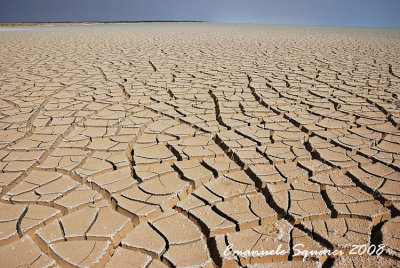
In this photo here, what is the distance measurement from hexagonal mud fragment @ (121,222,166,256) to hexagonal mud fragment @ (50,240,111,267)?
0.10 m

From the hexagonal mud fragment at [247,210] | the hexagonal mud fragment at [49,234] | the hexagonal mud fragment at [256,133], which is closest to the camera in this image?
the hexagonal mud fragment at [49,234]

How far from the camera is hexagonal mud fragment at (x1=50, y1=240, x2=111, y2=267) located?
1169 mm

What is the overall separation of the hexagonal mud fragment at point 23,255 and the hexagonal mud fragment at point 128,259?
9.6 inches

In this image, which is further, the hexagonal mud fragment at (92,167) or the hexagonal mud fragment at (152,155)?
Answer: the hexagonal mud fragment at (152,155)

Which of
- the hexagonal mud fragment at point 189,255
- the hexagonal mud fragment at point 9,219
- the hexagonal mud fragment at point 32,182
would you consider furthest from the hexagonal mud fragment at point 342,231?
the hexagonal mud fragment at point 32,182

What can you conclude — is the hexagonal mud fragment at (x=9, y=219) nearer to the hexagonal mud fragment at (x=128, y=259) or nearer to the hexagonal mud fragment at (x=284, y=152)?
the hexagonal mud fragment at (x=128, y=259)

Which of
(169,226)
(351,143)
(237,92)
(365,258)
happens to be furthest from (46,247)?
(237,92)

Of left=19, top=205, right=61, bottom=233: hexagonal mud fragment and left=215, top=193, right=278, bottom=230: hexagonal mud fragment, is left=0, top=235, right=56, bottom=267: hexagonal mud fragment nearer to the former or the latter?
left=19, top=205, right=61, bottom=233: hexagonal mud fragment

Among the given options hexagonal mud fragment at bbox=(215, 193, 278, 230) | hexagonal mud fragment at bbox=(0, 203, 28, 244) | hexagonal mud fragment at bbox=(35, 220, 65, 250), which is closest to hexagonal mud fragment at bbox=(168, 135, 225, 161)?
hexagonal mud fragment at bbox=(215, 193, 278, 230)

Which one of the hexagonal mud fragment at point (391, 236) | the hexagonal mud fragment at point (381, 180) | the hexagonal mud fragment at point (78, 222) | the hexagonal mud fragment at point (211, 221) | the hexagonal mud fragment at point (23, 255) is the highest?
the hexagonal mud fragment at point (381, 180)

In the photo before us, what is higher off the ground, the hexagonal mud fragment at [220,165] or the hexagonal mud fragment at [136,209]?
the hexagonal mud fragment at [220,165]

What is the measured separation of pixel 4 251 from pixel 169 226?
729 millimetres

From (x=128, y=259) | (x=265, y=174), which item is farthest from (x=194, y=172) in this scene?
(x=128, y=259)

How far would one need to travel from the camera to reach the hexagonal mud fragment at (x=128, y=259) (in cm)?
117
